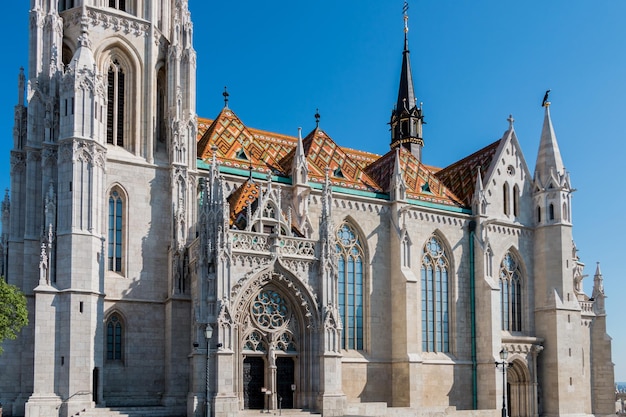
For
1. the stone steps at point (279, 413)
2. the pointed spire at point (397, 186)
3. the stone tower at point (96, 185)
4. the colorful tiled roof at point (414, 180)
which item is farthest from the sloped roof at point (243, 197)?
the colorful tiled roof at point (414, 180)

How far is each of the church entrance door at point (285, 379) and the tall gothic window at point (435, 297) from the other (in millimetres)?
9701

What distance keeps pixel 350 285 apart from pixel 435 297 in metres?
5.17

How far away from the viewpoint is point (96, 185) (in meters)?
33.0

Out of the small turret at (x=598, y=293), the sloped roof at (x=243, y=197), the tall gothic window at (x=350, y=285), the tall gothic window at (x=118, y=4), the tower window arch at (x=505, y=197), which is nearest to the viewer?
the sloped roof at (x=243, y=197)

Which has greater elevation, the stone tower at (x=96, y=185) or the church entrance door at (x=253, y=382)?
the stone tower at (x=96, y=185)

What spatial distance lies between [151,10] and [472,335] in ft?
74.0

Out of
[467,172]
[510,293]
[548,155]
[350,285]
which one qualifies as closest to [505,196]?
[467,172]

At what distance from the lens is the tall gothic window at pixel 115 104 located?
117ft

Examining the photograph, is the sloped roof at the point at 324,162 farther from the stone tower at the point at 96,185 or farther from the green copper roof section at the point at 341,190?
the stone tower at the point at 96,185

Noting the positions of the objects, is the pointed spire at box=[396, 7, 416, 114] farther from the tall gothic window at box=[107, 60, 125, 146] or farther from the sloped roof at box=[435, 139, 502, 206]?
the tall gothic window at box=[107, 60, 125, 146]

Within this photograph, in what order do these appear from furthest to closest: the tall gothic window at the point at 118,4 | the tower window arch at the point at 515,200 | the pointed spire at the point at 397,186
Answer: the tower window arch at the point at 515,200, the pointed spire at the point at 397,186, the tall gothic window at the point at 118,4

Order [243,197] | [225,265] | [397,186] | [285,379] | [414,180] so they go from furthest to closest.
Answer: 1. [414,180]
2. [397,186]
3. [243,197]
4. [285,379]
5. [225,265]

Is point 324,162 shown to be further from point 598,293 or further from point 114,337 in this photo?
point 598,293

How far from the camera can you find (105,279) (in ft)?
110
